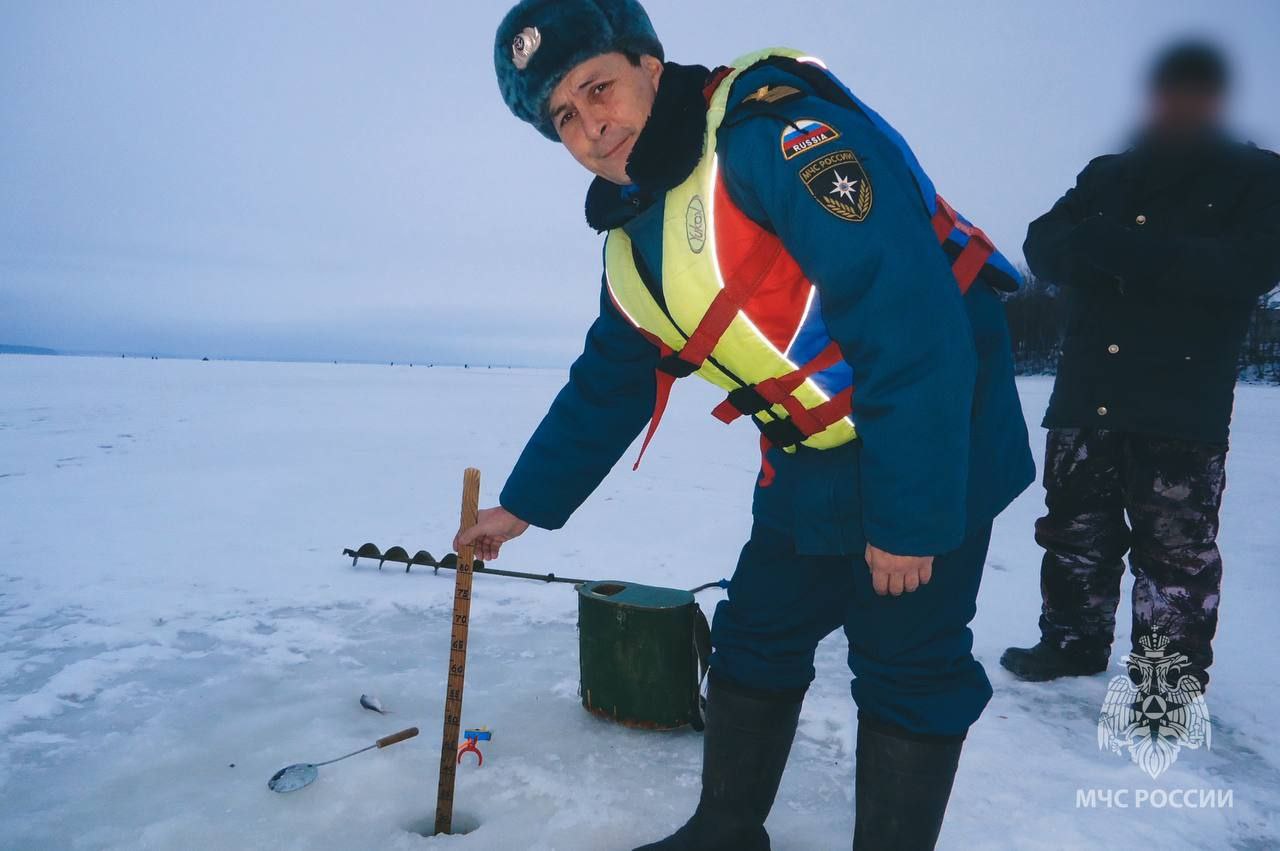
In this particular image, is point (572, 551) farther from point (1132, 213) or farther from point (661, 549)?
point (1132, 213)

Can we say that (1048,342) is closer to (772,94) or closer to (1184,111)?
(1184,111)

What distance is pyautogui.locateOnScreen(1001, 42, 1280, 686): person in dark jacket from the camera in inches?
94.8

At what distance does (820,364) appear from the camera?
1.49 m

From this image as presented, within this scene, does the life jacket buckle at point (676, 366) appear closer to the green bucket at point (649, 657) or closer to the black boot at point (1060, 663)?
the green bucket at point (649, 657)

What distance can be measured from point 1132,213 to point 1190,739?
1.93 m

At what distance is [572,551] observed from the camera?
194 inches

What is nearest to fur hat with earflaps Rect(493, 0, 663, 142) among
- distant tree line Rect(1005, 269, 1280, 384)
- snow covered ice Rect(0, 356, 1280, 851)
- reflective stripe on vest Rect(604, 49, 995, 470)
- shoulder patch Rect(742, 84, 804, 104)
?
reflective stripe on vest Rect(604, 49, 995, 470)

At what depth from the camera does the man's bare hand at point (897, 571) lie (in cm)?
136

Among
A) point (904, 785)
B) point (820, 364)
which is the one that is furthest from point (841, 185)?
point (904, 785)

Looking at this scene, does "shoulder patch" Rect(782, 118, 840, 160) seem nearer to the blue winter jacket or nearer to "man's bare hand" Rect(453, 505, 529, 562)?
the blue winter jacket

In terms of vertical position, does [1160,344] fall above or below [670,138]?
below

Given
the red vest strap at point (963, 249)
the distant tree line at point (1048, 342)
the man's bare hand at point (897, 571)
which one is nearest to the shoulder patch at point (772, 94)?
the red vest strap at point (963, 249)

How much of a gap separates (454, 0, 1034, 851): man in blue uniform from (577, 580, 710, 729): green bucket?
567 millimetres

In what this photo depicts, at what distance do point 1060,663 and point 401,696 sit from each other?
270 centimetres
